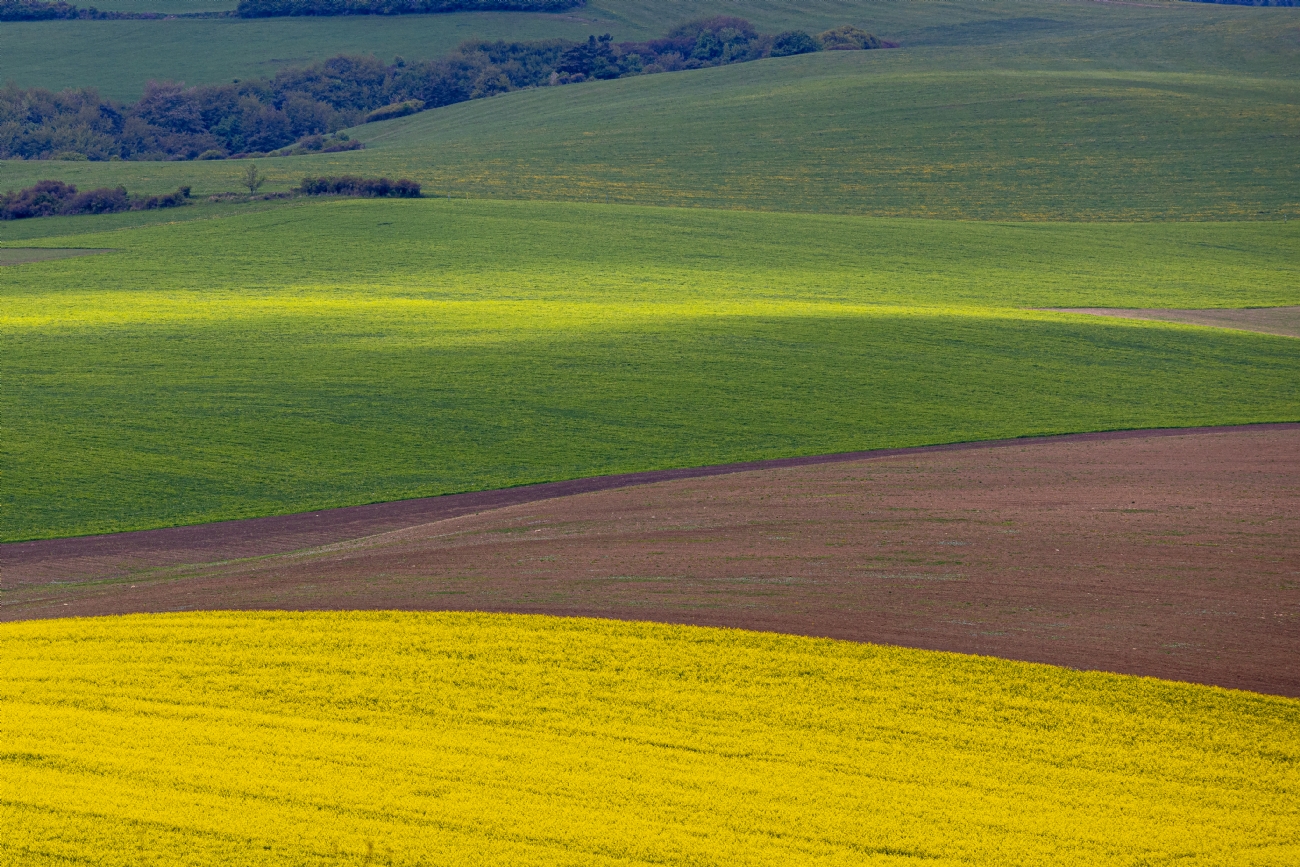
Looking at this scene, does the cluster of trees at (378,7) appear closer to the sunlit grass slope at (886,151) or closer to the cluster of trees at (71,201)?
the sunlit grass slope at (886,151)

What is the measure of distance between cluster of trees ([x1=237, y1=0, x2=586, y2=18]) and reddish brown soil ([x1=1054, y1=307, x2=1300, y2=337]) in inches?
3703

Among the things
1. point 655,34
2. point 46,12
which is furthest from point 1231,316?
point 46,12

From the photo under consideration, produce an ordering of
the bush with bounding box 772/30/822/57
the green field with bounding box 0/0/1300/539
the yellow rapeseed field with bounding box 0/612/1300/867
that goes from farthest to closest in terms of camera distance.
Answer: the bush with bounding box 772/30/822/57
the green field with bounding box 0/0/1300/539
the yellow rapeseed field with bounding box 0/612/1300/867

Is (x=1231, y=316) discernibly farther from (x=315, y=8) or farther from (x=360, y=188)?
(x=315, y=8)

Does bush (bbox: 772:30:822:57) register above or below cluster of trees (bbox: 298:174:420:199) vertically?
above

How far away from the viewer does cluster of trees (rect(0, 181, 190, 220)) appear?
192 feet

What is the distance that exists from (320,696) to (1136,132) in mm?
74044

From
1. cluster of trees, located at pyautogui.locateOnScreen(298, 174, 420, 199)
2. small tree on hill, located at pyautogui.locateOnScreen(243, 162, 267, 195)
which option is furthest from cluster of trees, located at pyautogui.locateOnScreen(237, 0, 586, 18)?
cluster of trees, located at pyautogui.locateOnScreen(298, 174, 420, 199)

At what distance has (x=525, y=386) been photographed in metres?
27.4

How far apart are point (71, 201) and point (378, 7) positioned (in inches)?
2706

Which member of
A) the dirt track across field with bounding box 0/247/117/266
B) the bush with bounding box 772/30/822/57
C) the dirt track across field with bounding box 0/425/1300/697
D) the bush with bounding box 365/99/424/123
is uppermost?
the bush with bounding box 772/30/822/57

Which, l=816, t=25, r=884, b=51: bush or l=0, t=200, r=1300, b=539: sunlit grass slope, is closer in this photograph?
l=0, t=200, r=1300, b=539: sunlit grass slope

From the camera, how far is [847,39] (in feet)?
360

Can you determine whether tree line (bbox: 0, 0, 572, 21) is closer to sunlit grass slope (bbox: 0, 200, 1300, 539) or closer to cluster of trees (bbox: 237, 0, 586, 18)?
cluster of trees (bbox: 237, 0, 586, 18)
